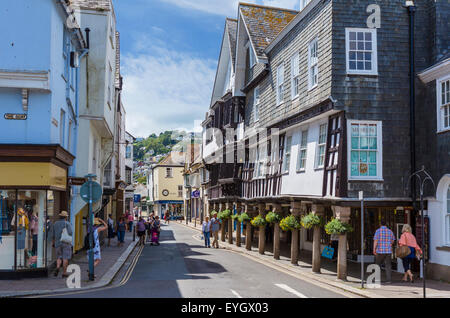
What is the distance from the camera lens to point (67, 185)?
20.0m

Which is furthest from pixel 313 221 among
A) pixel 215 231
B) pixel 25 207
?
pixel 215 231

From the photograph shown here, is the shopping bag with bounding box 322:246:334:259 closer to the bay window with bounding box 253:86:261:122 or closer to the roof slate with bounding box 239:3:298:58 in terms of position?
the bay window with bounding box 253:86:261:122

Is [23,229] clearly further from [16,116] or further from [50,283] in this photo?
[16,116]

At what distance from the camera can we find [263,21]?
30.4 m

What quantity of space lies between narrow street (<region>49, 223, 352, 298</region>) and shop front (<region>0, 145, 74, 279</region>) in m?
2.75

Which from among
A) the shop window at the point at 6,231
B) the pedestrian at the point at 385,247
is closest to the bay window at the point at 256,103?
the pedestrian at the point at 385,247

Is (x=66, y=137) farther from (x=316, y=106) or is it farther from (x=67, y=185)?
(x=316, y=106)

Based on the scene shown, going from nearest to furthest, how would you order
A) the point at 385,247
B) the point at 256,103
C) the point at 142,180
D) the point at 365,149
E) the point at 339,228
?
the point at 385,247, the point at 339,228, the point at 365,149, the point at 256,103, the point at 142,180

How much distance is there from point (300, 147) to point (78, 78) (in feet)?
31.6

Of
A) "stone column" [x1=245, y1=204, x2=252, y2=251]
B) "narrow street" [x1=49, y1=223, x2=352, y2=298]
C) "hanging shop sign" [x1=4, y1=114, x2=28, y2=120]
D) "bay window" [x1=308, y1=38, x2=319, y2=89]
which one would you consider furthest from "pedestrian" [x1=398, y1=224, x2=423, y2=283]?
"stone column" [x1=245, y1=204, x2=252, y2=251]

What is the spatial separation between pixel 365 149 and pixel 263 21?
15.1 m

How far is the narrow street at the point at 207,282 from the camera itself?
1323 centimetres

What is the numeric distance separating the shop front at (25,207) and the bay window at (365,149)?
9.52m

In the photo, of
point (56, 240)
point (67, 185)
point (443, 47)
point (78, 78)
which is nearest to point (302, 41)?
point (443, 47)
